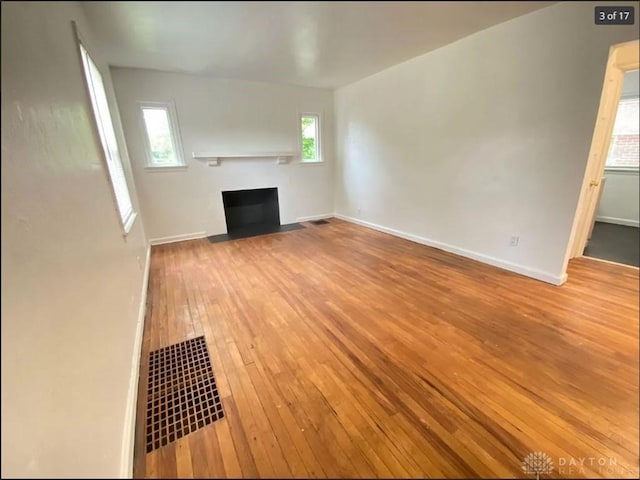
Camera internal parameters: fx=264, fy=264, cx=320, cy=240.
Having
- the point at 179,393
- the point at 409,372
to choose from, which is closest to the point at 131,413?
the point at 179,393

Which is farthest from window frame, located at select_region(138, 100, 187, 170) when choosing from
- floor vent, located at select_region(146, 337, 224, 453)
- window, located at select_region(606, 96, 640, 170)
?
window, located at select_region(606, 96, 640, 170)

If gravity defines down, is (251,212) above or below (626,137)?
below

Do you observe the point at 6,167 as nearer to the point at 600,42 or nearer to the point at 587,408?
the point at 587,408

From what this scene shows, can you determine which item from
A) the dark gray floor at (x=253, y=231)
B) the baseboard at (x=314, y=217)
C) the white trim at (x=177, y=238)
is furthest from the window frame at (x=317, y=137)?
the white trim at (x=177, y=238)

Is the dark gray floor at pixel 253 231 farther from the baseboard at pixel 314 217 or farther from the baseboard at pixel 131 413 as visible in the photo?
the baseboard at pixel 131 413

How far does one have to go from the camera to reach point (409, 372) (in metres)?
1.55

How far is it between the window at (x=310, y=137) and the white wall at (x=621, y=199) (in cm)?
454

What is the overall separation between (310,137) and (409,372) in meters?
4.53

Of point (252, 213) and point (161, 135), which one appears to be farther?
point (252, 213)

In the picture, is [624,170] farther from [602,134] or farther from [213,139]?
[213,139]

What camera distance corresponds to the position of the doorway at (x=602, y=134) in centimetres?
137

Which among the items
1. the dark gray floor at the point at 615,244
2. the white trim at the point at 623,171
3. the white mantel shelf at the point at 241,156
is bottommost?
the dark gray floor at the point at 615,244

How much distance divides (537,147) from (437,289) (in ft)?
5.04

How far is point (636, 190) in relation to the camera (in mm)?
3793
